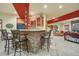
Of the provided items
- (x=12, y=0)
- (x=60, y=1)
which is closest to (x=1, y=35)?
(x=12, y=0)

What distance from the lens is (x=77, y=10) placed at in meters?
4.41

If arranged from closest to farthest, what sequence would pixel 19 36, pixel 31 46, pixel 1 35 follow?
pixel 19 36
pixel 31 46
pixel 1 35

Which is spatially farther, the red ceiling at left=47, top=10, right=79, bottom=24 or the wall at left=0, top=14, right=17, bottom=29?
the wall at left=0, top=14, right=17, bottom=29

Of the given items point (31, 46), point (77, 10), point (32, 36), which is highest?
point (77, 10)

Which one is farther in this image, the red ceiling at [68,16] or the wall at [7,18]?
the wall at [7,18]

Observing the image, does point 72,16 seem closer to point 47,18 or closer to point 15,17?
point 47,18

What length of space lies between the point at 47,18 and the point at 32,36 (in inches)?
56.3

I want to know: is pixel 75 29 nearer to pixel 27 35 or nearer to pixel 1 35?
pixel 27 35

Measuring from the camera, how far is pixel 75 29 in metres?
5.26

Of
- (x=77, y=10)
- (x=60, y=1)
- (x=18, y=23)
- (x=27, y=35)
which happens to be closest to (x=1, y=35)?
(x=18, y=23)

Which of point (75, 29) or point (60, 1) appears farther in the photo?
point (75, 29)

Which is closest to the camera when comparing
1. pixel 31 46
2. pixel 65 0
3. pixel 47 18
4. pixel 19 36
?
pixel 65 0

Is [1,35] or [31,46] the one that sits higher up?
[1,35]

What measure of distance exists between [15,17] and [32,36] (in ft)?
4.00
